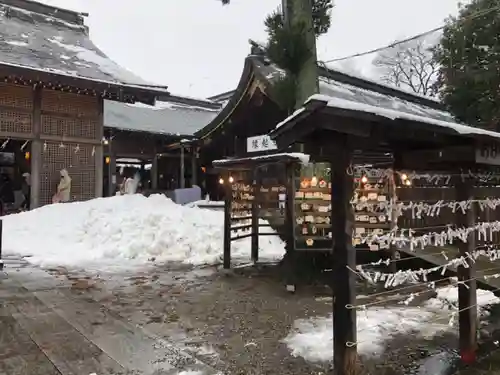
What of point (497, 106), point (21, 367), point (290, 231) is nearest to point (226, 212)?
point (290, 231)

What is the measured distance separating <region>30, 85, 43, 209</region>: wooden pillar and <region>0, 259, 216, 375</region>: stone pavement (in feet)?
28.1

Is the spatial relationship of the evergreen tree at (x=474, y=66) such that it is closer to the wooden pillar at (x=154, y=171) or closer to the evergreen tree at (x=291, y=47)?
the evergreen tree at (x=291, y=47)

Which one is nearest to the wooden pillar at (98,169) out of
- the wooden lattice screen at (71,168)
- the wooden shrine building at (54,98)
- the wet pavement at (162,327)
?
the wooden shrine building at (54,98)

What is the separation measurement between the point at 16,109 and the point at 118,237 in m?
6.76

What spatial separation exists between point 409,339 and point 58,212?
10.6 m

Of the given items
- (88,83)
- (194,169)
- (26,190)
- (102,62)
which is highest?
(102,62)

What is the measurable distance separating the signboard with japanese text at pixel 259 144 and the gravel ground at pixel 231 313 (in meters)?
4.64

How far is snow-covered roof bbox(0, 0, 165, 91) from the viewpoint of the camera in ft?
46.5

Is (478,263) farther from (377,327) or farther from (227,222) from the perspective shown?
(227,222)

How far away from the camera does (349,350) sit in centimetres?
358

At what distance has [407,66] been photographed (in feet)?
122

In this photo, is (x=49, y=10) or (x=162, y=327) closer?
(x=162, y=327)

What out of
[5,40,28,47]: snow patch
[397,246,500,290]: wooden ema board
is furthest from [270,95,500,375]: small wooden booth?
[5,40,28,47]: snow patch

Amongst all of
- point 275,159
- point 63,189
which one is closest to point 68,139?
point 63,189
